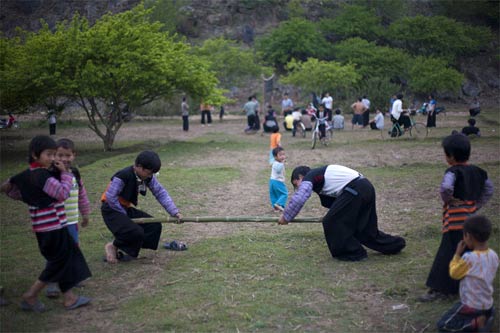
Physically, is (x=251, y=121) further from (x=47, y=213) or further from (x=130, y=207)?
(x=47, y=213)

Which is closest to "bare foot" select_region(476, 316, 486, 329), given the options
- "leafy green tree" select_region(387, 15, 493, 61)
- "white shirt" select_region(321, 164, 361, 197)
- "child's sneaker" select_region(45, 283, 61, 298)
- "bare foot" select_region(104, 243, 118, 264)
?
"white shirt" select_region(321, 164, 361, 197)

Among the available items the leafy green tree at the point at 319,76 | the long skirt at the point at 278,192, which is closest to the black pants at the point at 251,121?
the leafy green tree at the point at 319,76

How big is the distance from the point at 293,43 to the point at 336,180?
125 ft

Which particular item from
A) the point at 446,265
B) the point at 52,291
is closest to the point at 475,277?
the point at 446,265

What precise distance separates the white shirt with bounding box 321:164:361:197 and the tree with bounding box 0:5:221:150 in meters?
14.0

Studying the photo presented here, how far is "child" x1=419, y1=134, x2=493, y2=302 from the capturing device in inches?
228

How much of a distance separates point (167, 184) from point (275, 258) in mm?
6708

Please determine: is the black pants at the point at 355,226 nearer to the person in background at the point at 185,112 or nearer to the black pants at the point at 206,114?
the person in background at the point at 185,112

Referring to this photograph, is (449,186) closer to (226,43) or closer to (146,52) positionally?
(146,52)

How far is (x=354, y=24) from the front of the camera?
147 feet

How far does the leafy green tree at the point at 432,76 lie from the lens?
37.2 meters

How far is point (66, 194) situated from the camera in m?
5.85

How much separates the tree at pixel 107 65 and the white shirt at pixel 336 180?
45.9 feet

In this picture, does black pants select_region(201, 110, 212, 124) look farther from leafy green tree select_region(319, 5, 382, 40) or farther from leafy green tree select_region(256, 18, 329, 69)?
leafy green tree select_region(319, 5, 382, 40)
